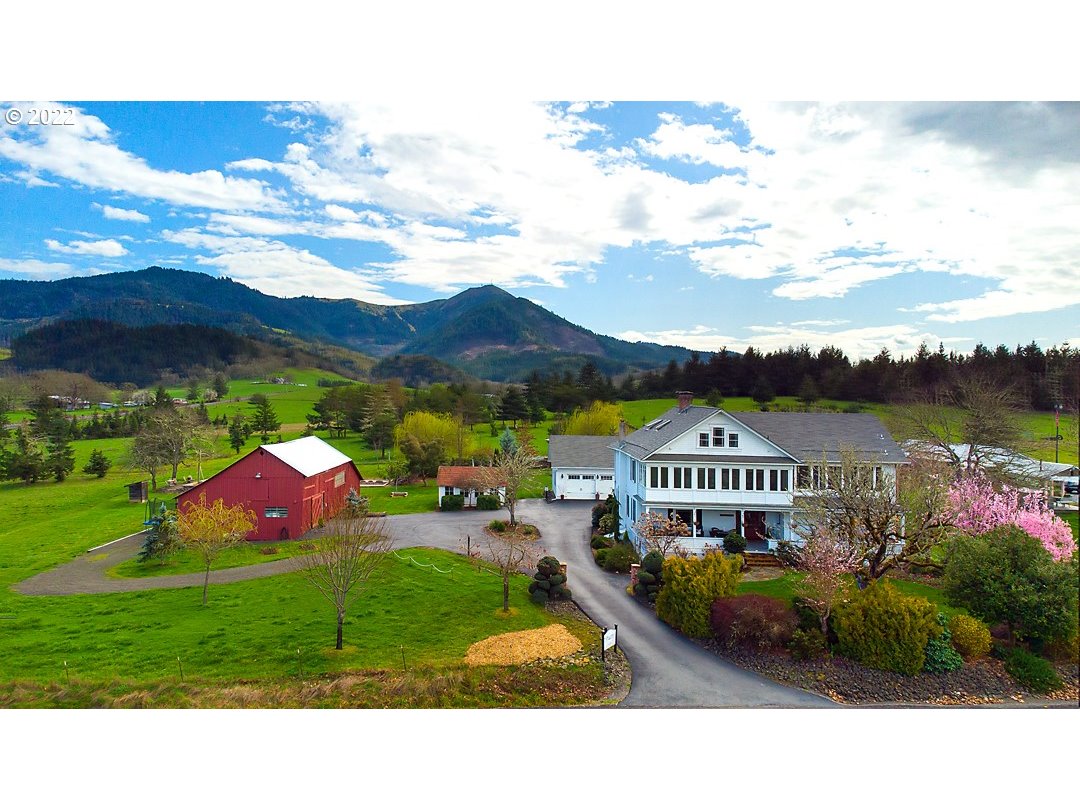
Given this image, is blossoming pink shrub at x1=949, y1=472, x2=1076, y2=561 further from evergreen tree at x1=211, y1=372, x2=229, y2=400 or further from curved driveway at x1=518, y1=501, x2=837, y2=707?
evergreen tree at x1=211, y1=372, x2=229, y2=400

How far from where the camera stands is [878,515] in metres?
9.70

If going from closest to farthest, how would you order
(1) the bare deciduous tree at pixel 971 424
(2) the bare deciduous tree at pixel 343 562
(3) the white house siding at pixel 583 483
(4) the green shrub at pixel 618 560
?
(2) the bare deciduous tree at pixel 343 562 < (4) the green shrub at pixel 618 560 < (1) the bare deciduous tree at pixel 971 424 < (3) the white house siding at pixel 583 483

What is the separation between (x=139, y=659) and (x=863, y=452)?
14.3 meters

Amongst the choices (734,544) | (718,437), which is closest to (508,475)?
(718,437)

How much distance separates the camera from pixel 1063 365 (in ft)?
31.3

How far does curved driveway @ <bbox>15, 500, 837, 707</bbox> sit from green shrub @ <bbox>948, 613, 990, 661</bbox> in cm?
237

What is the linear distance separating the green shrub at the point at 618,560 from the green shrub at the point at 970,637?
213 inches

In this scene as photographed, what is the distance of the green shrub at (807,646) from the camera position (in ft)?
26.3

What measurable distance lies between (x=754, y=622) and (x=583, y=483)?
801 centimetres

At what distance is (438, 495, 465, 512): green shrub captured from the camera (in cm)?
1347

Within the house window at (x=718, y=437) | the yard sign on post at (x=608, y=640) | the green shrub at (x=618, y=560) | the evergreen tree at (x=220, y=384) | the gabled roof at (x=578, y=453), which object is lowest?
the yard sign on post at (x=608, y=640)

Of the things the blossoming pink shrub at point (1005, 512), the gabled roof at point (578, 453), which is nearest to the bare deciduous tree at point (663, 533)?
the gabled roof at point (578, 453)

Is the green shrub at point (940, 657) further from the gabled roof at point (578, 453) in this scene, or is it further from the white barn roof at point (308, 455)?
the white barn roof at point (308, 455)

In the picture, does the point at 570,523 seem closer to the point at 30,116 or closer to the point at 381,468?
the point at 381,468
